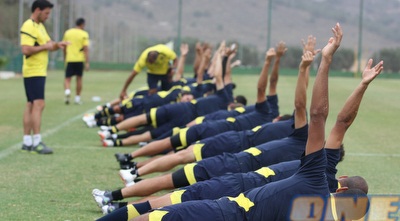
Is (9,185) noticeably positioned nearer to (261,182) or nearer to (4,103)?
(261,182)

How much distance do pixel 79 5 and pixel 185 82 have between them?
124 feet

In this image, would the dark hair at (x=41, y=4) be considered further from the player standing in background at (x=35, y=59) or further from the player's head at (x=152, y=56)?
the player's head at (x=152, y=56)

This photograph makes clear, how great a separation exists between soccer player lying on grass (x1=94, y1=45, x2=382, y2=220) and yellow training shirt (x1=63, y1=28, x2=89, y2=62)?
13.0m

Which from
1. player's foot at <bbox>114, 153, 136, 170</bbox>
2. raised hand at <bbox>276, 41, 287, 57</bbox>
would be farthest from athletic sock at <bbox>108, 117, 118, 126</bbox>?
raised hand at <bbox>276, 41, 287, 57</bbox>

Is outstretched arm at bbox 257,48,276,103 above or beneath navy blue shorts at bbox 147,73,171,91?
above

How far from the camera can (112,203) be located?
6.81 metres

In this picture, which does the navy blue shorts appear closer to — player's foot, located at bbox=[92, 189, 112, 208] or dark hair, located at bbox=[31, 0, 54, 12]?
dark hair, located at bbox=[31, 0, 54, 12]

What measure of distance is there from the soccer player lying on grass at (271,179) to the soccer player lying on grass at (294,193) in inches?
14.7

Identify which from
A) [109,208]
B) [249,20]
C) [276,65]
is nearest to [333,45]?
[109,208]

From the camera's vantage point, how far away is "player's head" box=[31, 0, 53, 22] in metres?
10.1

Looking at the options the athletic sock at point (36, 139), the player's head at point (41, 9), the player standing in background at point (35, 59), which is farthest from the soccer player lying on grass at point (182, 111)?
the player's head at point (41, 9)

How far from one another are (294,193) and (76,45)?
1448 cm

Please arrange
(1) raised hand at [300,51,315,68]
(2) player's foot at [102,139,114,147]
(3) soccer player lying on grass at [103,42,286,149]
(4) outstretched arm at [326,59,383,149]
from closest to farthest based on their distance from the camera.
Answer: (4) outstretched arm at [326,59,383,149], (1) raised hand at [300,51,315,68], (3) soccer player lying on grass at [103,42,286,149], (2) player's foot at [102,139,114,147]

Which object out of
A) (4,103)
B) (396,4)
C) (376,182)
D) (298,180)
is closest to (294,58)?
(4,103)
